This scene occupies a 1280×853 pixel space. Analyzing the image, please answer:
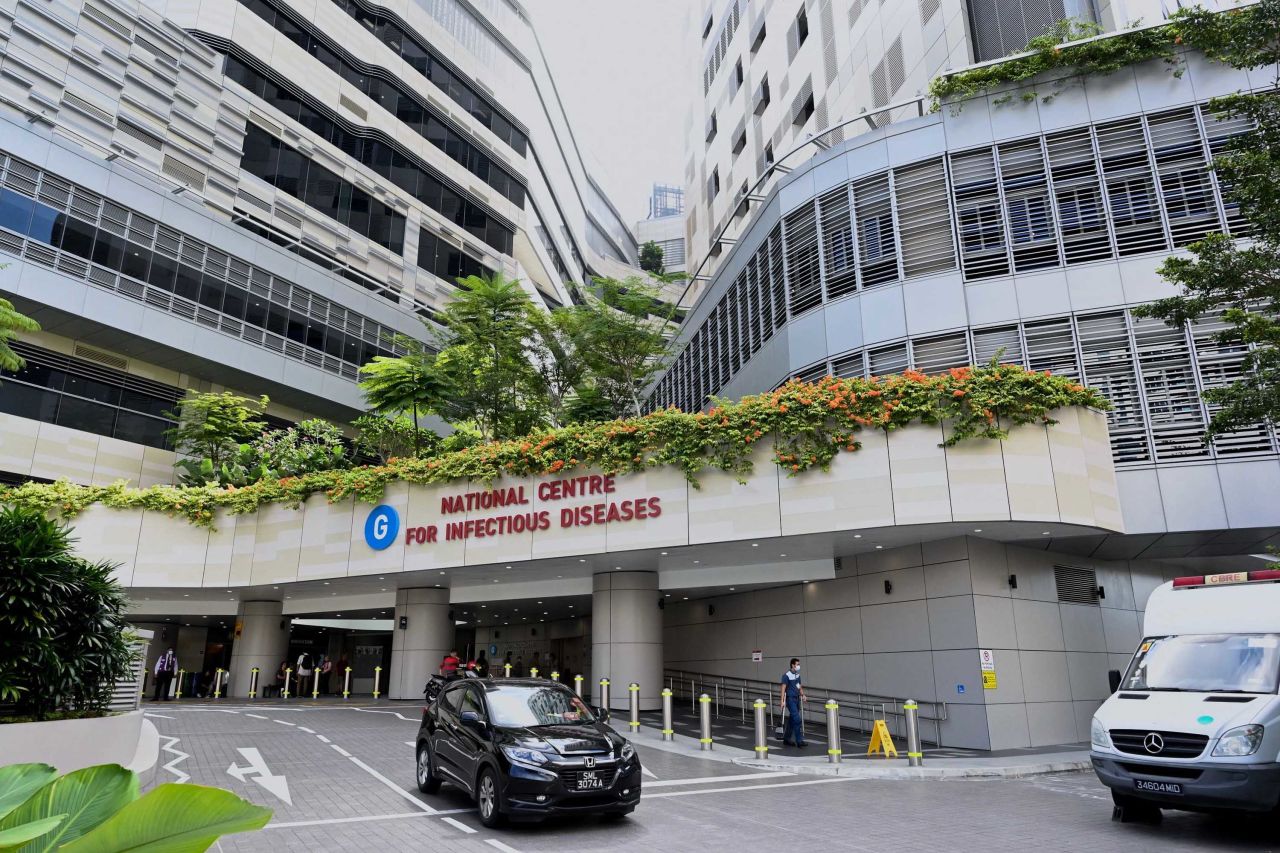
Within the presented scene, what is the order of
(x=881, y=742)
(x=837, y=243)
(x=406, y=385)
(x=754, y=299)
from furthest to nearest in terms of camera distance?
(x=754, y=299), (x=406, y=385), (x=837, y=243), (x=881, y=742)

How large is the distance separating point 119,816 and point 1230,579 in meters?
13.2

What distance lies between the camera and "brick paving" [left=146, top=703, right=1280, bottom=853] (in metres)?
9.04

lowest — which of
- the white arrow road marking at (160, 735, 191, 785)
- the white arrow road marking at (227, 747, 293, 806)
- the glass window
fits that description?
the white arrow road marking at (227, 747, 293, 806)

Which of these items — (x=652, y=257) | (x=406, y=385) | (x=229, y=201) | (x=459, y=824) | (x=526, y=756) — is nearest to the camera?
(x=526, y=756)

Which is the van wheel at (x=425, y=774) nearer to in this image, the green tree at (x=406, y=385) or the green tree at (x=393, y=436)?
the green tree at (x=406, y=385)

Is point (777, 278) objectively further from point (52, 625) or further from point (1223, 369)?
point (52, 625)

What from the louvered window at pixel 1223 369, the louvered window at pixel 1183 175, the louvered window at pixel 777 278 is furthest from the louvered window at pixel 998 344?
the louvered window at pixel 777 278

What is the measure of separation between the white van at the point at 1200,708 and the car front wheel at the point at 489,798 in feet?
23.7

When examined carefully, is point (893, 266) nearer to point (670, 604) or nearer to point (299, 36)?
point (670, 604)

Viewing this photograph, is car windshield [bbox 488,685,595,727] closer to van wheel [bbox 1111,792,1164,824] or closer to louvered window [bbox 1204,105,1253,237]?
van wheel [bbox 1111,792,1164,824]

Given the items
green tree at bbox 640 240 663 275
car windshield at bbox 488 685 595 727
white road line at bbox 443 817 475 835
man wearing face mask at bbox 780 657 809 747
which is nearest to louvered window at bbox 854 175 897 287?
man wearing face mask at bbox 780 657 809 747

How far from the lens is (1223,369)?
1900 cm

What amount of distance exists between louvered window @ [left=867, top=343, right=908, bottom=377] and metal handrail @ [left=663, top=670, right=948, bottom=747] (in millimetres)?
8197

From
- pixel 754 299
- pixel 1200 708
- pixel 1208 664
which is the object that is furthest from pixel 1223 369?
pixel 754 299
